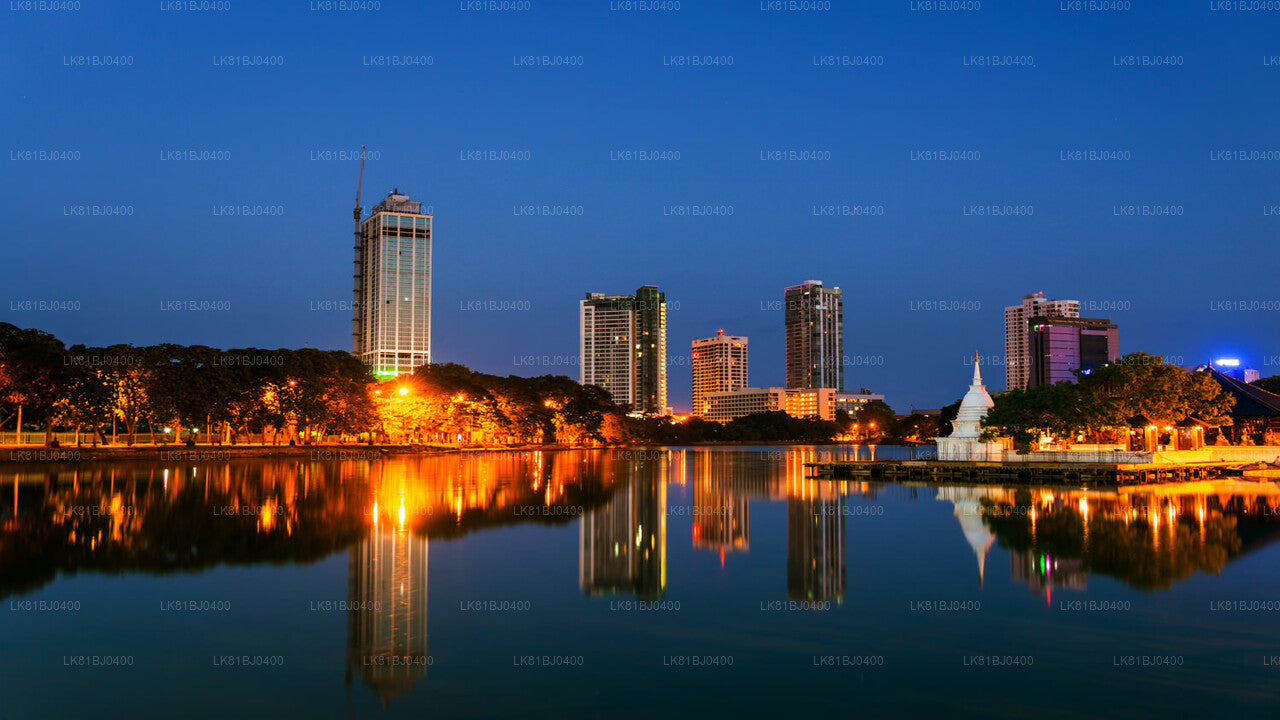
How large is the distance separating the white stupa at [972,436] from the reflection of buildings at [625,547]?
28.6m

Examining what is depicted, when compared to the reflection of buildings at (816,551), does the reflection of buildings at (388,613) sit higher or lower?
higher

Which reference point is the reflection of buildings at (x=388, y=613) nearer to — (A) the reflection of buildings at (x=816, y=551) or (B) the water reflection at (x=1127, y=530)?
(A) the reflection of buildings at (x=816, y=551)

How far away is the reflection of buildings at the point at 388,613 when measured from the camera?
1395 centimetres

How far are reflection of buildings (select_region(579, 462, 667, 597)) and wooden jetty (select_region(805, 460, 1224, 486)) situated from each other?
2360cm

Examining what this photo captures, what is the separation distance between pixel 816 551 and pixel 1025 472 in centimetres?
3337

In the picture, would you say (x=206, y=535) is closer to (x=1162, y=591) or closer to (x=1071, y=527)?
(x=1162, y=591)

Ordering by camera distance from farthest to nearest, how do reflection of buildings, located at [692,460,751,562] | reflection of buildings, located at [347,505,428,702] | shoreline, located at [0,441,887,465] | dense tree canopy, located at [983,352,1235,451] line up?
shoreline, located at [0,441,887,465]
dense tree canopy, located at [983,352,1235,451]
reflection of buildings, located at [692,460,751,562]
reflection of buildings, located at [347,505,428,702]

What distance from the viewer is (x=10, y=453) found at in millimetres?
66125

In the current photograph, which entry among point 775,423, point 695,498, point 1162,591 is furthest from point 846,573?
point 775,423

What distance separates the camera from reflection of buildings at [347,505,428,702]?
1395cm

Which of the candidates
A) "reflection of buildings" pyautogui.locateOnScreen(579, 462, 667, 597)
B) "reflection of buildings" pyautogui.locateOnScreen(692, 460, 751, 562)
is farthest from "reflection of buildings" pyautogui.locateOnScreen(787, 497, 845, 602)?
"reflection of buildings" pyautogui.locateOnScreen(579, 462, 667, 597)

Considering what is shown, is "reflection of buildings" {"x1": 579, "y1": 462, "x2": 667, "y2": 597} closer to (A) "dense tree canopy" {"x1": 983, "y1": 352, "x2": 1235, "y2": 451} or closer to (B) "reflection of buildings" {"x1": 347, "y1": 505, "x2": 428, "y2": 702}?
(B) "reflection of buildings" {"x1": 347, "y1": 505, "x2": 428, "y2": 702}

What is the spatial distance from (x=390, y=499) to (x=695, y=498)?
50.4 ft

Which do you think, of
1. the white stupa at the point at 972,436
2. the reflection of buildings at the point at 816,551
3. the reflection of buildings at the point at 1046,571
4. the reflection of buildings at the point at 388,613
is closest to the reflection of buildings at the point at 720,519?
the reflection of buildings at the point at 816,551
